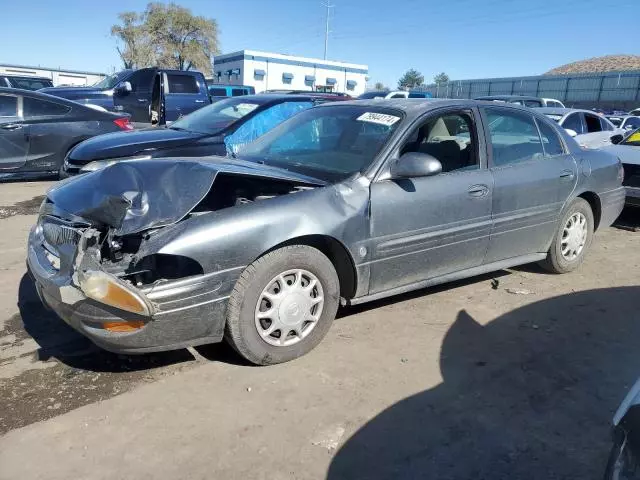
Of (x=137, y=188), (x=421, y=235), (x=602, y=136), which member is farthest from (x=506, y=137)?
(x=602, y=136)

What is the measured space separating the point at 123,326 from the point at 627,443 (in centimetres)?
224

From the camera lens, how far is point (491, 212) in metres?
4.07

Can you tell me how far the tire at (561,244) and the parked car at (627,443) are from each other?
128 inches

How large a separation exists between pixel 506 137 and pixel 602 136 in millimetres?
8110

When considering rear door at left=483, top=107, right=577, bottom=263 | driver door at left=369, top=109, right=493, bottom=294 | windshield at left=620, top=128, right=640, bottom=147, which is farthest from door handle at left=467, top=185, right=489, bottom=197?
windshield at left=620, top=128, right=640, bottom=147

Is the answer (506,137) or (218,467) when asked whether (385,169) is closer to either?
(506,137)

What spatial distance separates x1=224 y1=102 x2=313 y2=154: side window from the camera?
6.40 metres

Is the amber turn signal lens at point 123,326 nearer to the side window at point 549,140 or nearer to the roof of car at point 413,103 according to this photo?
the roof of car at point 413,103

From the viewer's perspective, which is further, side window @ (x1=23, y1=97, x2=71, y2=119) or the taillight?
the taillight

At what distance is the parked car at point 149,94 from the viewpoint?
37.2 feet

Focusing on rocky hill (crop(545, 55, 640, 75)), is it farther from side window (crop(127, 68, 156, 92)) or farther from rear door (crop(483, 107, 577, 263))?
rear door (crop(483, 107, 577, 263))

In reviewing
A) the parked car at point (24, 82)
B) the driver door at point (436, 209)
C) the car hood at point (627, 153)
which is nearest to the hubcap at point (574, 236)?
the driver door at point (436, 209)

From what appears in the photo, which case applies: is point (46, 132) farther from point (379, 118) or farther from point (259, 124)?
point (379, 118)

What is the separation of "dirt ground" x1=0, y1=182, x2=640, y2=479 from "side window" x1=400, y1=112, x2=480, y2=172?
1142 mm
